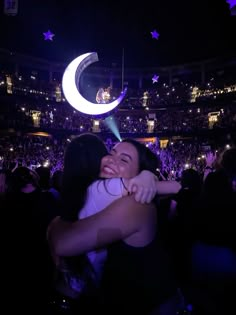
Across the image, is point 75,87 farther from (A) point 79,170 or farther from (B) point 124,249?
(B) point 124,249

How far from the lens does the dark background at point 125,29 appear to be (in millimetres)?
21250

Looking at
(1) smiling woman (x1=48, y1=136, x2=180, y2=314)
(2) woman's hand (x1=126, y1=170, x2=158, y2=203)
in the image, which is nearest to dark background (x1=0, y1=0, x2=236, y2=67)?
(2) woman's hand (x1=126, y1=170, x2=158, y2=203)

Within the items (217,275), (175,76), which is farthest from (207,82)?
(217,275)

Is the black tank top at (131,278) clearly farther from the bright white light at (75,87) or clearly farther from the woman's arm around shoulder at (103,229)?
the bright white light at (75,87)

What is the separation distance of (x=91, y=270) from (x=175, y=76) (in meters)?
38.7

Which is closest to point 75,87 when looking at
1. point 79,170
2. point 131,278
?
point 79,170

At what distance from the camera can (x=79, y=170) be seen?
1856mm

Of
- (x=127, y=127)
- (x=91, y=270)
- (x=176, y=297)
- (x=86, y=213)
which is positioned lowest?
(x=176, y=297)

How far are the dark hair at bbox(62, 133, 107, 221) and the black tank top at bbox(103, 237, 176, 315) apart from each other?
0.35 meters

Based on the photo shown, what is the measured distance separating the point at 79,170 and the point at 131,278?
30.9 inches

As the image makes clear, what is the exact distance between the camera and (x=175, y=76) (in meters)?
37.7

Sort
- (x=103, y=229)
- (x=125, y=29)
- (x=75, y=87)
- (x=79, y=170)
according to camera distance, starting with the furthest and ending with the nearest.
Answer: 1. (x=125, y=29)
2. (x=75, y=87)
3. (x=79, y=170)
4. (x=103, y=229)

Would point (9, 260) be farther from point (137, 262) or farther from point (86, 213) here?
point (137, 262)

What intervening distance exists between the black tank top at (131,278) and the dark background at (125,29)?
63.5ft
